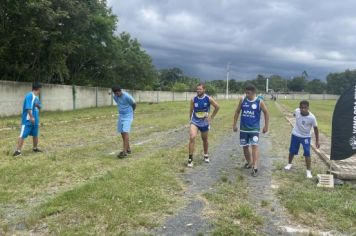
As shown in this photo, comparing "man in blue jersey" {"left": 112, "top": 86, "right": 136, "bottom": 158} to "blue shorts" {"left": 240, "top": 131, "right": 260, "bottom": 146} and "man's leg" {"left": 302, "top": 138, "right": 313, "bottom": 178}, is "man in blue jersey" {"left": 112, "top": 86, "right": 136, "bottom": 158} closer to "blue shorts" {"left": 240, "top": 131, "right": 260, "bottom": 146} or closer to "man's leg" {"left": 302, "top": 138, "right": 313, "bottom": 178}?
"blue shorts" {"left": 240, "top": 131, "right": 260, "bottom": 146}

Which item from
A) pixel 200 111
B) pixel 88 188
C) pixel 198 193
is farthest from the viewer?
pixel 200 111

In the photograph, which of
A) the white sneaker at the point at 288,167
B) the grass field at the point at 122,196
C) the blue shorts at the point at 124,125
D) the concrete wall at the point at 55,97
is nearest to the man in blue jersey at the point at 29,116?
the grass field at the point at 122,196

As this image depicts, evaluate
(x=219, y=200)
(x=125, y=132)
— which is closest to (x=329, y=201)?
(x=219, y=200)

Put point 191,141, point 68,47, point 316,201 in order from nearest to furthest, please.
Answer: point 316,201 → point 191,141 → point 68,47

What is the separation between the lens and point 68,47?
3312 centimetres

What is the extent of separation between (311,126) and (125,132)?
14.1ft

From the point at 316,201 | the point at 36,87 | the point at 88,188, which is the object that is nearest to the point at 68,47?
the point at 36,87

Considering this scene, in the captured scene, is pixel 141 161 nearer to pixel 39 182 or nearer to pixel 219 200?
pixel 39 182

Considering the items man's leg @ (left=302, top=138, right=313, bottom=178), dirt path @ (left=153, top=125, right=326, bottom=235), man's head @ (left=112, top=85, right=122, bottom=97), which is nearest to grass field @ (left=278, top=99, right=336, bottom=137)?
dirt path @ (left=153, top=125, right=326, bottom=235)

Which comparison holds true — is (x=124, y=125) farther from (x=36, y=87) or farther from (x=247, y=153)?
(x=247, y=153)

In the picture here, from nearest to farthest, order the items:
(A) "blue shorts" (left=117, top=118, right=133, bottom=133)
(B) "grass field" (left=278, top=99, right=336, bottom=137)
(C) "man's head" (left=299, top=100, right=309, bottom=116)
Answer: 1. (C) "man's head" (left=299, top=100, right=309, bottom=116)
2. (A) "blue shorts" (left=117, top=118, right=133, bottom=133)
3. (B) "grass field" (left=278, top=99, right=336, bottom=137)

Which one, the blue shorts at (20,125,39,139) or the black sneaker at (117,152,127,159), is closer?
the black sneaker at (117,152,127,159)

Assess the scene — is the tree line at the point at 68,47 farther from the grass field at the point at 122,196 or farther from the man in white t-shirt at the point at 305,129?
the grass field at the point at 122,196

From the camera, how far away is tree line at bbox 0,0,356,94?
29.1 m
